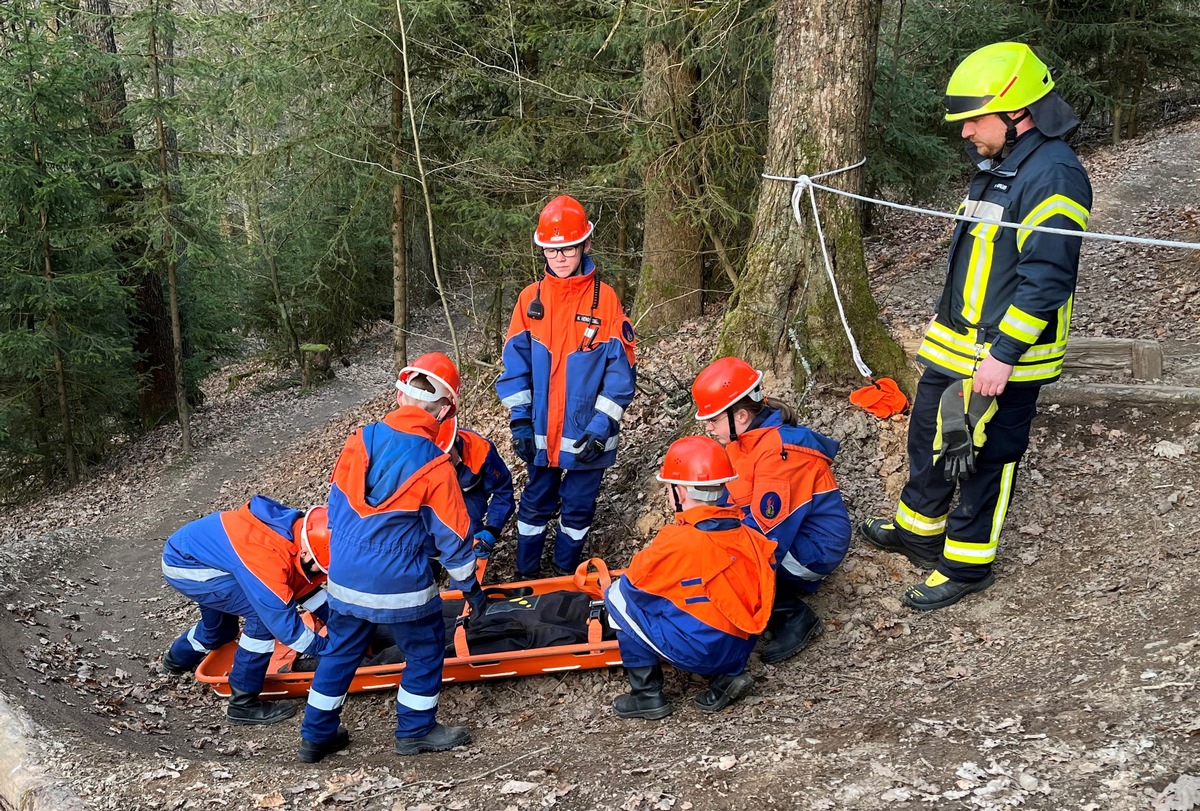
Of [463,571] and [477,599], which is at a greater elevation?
[463,571]

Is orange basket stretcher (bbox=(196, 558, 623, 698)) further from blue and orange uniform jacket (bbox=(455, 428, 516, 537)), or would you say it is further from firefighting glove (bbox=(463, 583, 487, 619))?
blue and orange uniform jacket (bbox=(455, 428, 516, 537))

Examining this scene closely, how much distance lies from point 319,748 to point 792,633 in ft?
8.42

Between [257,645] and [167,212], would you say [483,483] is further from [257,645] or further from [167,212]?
[167,212]

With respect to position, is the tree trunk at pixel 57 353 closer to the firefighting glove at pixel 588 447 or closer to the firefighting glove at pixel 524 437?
the firefighting glove at pixel 524 437

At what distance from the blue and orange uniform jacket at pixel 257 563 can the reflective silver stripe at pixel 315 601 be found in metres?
0.02

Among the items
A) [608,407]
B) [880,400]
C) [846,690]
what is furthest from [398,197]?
[846,690]

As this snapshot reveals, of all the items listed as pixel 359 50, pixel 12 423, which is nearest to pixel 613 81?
pixel 359 50

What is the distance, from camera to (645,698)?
4363mm

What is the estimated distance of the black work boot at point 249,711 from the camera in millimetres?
5008

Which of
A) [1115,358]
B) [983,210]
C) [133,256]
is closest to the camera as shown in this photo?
[983,210]

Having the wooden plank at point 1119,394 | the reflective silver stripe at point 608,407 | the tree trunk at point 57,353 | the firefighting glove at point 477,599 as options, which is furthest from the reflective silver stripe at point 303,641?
the tree trunk at point 57,353

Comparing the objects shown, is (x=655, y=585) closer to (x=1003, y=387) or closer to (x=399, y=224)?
(x=1003, y=387)

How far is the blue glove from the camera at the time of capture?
5691 mm

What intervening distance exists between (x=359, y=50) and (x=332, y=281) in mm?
8643
